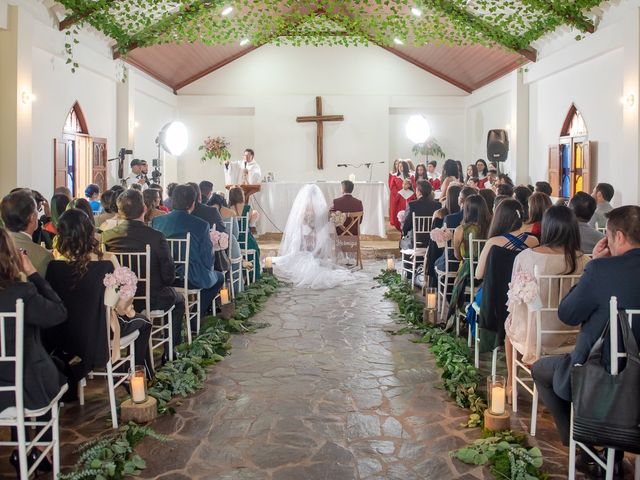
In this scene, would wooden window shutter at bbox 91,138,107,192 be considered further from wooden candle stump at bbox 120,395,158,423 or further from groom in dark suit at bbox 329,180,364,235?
wooden candle stump at bbox 120,395,158,423

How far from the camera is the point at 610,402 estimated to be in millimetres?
2410

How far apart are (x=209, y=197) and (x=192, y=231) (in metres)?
2.10

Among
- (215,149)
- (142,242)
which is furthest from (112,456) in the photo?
(215,149)

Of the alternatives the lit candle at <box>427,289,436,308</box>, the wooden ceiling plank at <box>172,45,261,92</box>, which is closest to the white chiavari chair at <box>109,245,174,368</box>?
the lit candle at <box>427,289,436,308</box>

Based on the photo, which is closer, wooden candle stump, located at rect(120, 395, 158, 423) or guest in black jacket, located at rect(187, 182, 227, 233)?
wooden candle stump, located at rect(120, 395, 158, 423)

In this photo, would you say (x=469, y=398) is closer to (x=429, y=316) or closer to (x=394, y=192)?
(x=429, y=316)

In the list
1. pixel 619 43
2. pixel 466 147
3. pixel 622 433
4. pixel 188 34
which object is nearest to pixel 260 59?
pixel 188 34

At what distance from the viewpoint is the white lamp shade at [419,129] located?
50.0 ft

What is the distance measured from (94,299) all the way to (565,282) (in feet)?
7.84

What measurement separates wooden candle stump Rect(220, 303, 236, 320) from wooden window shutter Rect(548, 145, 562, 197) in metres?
6.66

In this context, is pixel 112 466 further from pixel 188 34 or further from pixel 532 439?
pixel 188 34

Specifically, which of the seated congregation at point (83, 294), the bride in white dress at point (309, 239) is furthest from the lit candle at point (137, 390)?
the bride in white dress at point (309, 239)

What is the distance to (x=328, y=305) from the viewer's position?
23.0 ft

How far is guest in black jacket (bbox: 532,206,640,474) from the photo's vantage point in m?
2.59
